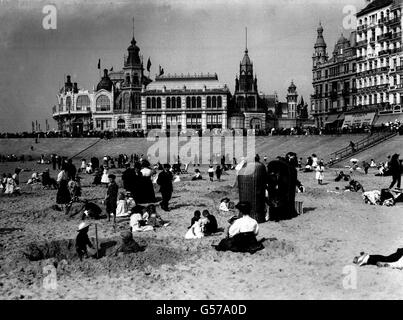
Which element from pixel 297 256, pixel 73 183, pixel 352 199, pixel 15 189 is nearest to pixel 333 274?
pixel 297 256

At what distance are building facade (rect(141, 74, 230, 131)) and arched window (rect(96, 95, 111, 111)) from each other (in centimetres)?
1238

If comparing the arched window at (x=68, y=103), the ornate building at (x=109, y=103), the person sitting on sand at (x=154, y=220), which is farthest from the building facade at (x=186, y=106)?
the person sitting on sand at (x=154, y=220)

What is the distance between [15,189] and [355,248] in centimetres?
1733

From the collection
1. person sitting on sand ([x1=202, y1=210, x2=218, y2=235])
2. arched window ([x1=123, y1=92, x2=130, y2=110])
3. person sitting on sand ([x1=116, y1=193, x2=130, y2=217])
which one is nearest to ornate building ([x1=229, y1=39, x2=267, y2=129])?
arched window ([x1=123, y1=92, x2=130, y2=110])

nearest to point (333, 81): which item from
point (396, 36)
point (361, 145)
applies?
point (396, 36)

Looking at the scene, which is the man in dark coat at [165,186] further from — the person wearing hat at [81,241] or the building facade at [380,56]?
the building facade at [380,56]

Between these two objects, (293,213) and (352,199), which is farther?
(352,199)

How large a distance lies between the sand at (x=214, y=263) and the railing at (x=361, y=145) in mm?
19958

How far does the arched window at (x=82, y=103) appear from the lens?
89938mm

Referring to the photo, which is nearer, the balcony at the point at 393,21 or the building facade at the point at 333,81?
the balcony at the point at 393,21

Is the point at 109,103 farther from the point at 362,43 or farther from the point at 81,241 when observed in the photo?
the point at 81,241

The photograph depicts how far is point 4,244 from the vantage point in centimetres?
1209

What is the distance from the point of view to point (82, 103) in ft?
297
